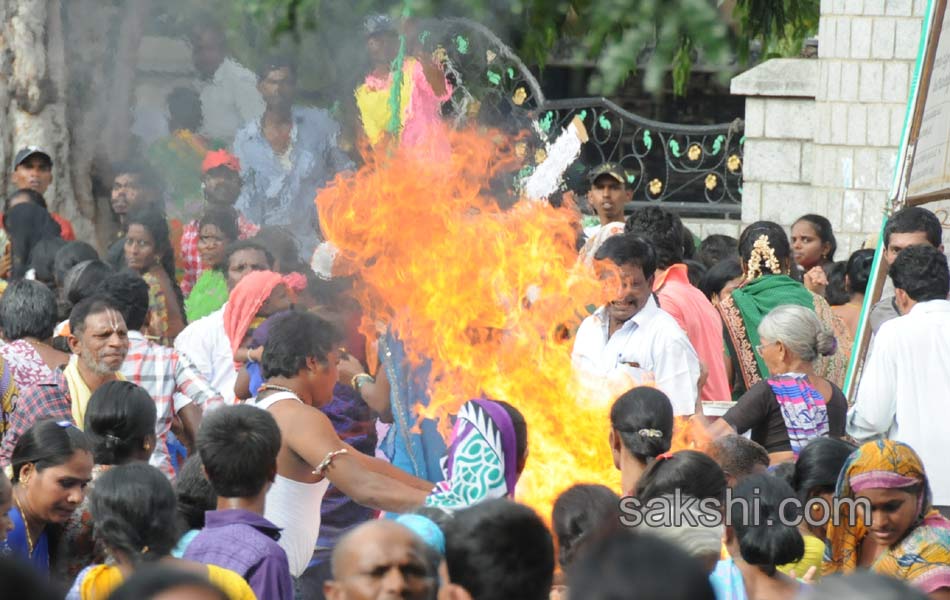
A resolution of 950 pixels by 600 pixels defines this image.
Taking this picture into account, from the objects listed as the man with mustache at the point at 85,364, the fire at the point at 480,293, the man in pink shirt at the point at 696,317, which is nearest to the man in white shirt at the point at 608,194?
the fire at the point at 480,293

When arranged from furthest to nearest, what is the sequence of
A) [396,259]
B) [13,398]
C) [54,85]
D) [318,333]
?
1. [54,85]
2. [396,259]
3. [13,398]
4. [318,333]

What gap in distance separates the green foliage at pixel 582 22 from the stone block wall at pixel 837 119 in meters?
1.28

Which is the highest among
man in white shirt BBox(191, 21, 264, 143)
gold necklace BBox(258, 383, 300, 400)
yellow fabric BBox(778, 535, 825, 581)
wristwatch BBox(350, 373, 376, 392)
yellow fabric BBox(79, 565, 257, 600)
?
man in white shirt BBox(191, 21, 264, 143)

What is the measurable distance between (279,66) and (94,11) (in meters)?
2.30

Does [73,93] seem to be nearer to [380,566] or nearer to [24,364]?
[24,364]

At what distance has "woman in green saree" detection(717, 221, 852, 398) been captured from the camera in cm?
750

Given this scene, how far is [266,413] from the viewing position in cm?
496

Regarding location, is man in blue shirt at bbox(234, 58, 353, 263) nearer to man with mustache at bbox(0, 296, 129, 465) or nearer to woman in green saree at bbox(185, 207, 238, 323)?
woman in green saree at bbox(185, 207, 238, 323)

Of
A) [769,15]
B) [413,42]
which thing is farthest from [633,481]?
[769,15]

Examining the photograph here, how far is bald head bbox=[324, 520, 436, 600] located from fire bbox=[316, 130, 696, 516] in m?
2.02

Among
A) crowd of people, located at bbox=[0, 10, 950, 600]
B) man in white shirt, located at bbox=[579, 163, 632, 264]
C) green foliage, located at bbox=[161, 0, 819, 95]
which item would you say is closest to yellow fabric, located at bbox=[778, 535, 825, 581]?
crowd of people, located at bbox=[0, 10, 950, 600]

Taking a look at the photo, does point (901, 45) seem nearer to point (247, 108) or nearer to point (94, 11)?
point (247, 108)

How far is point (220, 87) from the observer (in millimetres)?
12648

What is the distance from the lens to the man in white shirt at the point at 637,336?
654cm
